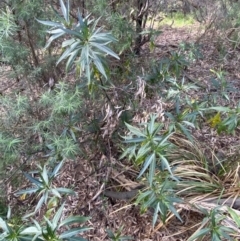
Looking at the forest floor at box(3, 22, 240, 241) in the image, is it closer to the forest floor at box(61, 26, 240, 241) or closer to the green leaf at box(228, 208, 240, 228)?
the forest floor at box(61, 26, 240, 241)

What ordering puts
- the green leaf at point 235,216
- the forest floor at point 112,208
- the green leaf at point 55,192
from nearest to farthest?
1. the green leaf at point 55,192
2. the green leaf at point 235,216
3. the forest floor at point 112,208

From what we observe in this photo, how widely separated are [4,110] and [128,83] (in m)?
0.89

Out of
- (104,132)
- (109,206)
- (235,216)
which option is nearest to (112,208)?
(109,206)

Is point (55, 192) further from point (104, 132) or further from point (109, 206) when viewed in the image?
point (109, 206)

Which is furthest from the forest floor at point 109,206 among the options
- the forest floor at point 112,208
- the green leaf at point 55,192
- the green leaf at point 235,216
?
the green leaf at point 55,192

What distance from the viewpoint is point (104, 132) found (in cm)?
265

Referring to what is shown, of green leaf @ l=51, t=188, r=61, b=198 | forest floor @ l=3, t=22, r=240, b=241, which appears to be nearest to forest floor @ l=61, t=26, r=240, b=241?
forest floor @ l=3, t=22, r=240, b=241

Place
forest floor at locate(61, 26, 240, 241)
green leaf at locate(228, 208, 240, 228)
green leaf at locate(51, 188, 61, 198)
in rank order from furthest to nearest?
forest floor at locate(61, 26, 240, 241) → green leaf at locate(228, 208, 240, 228) → green leaf at locate(51, 188, 61, 198)

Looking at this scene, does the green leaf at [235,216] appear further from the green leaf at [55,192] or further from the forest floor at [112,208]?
the green leaf at [55,192]

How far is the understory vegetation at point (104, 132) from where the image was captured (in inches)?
92.6

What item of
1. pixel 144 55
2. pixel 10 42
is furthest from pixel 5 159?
pixel 144 55

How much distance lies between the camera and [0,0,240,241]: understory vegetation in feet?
7.72

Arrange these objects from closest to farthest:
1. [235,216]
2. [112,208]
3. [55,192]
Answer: [55,192], [235,216], [112,208]

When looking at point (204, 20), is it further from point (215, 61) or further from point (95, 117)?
point (95, 117)
